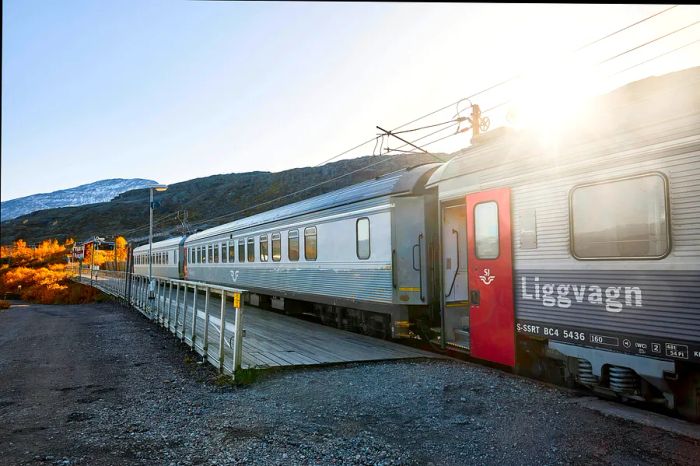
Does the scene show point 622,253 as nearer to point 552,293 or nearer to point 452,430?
point 552,293

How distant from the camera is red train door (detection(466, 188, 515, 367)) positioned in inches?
276

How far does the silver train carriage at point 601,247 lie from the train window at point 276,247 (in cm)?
840

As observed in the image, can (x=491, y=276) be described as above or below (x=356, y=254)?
below

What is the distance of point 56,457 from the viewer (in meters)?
4.60

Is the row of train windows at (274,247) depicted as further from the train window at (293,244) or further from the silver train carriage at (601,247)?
the silver train carriage at (601,247)

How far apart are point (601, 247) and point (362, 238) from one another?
5752 millimetres

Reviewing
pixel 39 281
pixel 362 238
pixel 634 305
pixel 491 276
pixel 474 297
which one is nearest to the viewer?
pixel 634 305

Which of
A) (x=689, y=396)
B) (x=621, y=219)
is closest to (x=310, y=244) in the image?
(x=621, y=219)

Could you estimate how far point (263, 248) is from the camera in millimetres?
16797

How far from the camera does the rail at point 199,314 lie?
7574 mm

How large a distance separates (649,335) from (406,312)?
4861 millimetres

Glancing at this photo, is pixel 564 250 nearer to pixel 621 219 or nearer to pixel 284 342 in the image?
pixel 621 219

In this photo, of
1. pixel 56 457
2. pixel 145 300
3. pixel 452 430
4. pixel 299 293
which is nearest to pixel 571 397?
pixel 452 430

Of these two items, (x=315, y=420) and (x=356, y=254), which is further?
(x=356, y=254)
